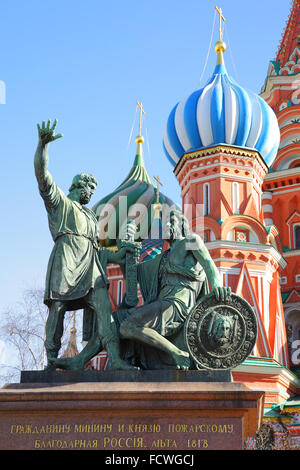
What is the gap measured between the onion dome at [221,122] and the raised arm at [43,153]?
15.0m

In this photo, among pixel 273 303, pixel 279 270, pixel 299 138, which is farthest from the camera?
pixel 299 138

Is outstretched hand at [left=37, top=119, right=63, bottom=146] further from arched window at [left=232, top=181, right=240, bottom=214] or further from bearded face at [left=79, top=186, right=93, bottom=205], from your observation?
arched window at [left=232, top=181, right=240, bottom=214]

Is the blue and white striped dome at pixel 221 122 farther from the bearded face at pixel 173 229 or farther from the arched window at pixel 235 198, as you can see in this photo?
the bearded face at pixel 173 229

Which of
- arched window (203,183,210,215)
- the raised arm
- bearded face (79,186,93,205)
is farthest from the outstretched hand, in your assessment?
arched window (203,183,210,215)

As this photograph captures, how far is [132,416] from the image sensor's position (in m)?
6.06

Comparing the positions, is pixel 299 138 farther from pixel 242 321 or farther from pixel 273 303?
pixel 242 321

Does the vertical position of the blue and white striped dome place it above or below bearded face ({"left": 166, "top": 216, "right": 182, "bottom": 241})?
above

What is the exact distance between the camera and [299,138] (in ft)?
83.5

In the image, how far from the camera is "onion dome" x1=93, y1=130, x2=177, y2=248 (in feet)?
90.3

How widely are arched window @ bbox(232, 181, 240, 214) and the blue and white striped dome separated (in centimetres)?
132

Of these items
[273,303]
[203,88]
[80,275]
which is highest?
[203,88]

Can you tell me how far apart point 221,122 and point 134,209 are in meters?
8.70

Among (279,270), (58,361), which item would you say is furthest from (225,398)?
(279,270)
